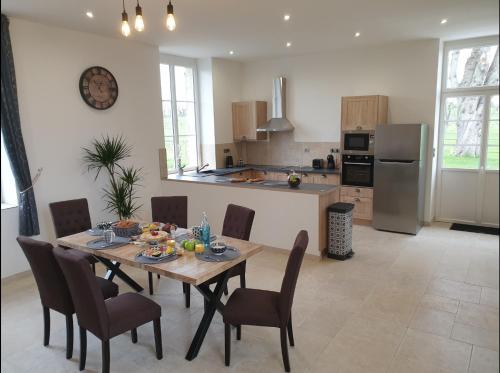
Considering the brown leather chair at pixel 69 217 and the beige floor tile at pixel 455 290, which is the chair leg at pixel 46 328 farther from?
the beige floor tile at pixel 455 290

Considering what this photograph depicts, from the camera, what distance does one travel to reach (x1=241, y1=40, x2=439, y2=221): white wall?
5.75 meters

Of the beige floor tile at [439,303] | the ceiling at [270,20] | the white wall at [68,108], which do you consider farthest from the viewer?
the white wall at [68,108]

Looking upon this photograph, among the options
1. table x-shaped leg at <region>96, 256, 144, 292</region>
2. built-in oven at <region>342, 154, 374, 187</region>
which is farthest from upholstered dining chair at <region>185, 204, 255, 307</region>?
built-in oven at <region>342, 154, 374, 187</region>

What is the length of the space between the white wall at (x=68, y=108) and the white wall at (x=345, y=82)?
95.3 inches

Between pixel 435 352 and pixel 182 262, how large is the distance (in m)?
2.04

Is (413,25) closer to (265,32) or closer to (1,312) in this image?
(265,32)

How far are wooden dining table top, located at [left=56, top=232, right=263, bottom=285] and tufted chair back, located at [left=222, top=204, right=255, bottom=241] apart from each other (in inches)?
11.7

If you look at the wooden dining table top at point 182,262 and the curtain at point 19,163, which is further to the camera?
the curtain at point 19,163

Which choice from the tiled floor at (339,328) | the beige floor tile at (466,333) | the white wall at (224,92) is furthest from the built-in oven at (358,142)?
the beige floor tile at (466,333)

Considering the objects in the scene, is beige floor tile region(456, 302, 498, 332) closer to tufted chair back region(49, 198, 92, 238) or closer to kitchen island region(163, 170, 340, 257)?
kitchen island region(163, 170, 340, 257)

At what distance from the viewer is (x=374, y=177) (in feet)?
19.0

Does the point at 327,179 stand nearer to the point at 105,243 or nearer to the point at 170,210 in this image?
the point at 170,210

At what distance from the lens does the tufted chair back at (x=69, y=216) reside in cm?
399

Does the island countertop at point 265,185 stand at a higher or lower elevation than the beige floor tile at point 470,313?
higher
